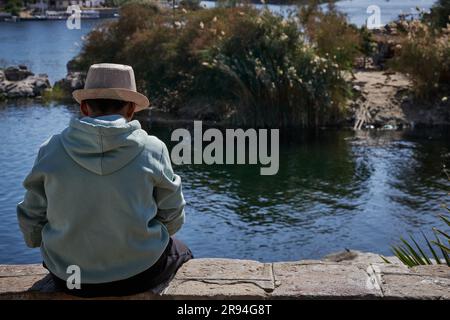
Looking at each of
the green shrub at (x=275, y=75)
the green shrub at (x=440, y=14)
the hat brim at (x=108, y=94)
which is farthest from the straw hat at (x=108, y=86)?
the green shrub at (x=440, y=14)

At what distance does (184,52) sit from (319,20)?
4324 millimetres

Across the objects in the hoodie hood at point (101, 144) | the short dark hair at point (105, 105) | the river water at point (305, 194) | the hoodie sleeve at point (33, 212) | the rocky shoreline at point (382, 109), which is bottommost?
the river water at point (305, 194)

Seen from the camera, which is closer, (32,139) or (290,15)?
(32,139)

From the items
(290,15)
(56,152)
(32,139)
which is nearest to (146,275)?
(56,152)

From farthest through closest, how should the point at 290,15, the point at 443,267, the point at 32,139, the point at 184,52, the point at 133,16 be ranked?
the point at 133,16 < the point at 184,52 < the point at 290,15 < the point at 32,139 < the point at 443,267

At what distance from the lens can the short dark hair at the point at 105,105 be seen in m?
3.46

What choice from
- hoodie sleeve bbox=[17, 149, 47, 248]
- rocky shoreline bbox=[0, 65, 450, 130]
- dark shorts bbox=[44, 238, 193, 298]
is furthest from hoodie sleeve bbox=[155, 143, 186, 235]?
rocky shoreline bbox=[0, 65, 450, 130]

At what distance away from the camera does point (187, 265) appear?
381 cm

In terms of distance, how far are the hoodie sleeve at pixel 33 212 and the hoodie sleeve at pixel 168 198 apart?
0.50 metres

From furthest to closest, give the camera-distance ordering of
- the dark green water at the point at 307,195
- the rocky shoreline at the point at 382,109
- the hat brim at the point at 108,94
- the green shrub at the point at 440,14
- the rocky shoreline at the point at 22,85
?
the rocky shoreline at the point at 22,85 → the green shrub at the point at 440,14 → the rocky shoreline at the point at 382,109 → the dark green water at the point at 307,195 → the hat brim at the point at 108,94

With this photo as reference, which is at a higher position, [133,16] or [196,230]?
[133,16]

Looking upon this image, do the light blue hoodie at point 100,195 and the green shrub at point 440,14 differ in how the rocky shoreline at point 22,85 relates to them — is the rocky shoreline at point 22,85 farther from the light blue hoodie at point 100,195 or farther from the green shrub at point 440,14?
the light blue hoodie at point 100,195

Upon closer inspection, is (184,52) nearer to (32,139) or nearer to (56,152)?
(32,139)

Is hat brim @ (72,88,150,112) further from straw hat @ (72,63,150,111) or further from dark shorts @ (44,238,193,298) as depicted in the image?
dark shorts @ (44,238,193,298)
